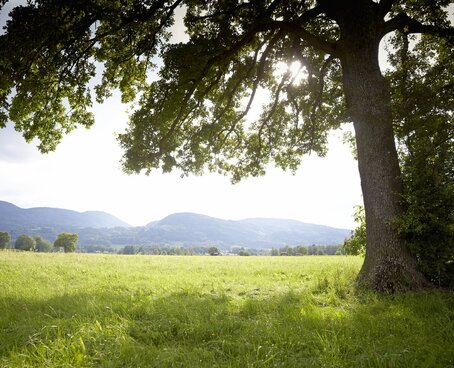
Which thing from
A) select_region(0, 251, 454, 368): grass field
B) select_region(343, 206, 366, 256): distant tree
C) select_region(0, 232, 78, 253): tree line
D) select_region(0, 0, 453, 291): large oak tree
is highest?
select_region(0, 0, 453, 291): large oak tree

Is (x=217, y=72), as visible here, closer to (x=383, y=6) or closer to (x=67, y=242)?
(x=383, y=6)

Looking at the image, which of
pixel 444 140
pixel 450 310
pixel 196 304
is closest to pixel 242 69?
pixel 444 140

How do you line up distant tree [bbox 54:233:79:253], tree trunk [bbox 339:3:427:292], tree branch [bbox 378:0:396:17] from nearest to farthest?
1. tree trunk [bbox 339:3:427:292]
2. tree branch [bbox 378:0:396:17]
3. distant tree [bbox 54:233:79:253]

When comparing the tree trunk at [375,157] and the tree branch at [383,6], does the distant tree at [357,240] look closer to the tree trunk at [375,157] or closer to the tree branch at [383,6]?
the tree trunk at [375,157]

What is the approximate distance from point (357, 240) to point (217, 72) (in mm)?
9294

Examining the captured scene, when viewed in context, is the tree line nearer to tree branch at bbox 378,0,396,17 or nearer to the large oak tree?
the large oak tree

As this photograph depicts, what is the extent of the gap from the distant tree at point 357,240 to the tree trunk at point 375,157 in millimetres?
1578

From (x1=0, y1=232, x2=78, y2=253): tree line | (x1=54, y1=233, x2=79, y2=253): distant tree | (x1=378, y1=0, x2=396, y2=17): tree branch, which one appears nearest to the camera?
(x1=378, y1=0, x2=396, y2=17): tree branch

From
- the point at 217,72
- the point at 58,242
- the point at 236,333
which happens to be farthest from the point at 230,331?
the point at 58,242

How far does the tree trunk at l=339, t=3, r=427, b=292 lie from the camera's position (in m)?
7.92

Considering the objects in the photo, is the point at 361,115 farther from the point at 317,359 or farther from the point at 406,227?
the point at 317,359

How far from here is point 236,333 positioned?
205 inches

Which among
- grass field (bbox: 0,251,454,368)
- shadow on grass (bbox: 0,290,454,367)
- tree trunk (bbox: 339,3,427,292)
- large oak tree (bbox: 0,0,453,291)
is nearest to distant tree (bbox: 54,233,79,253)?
large oak tree (bbox: 0,0,453,291)

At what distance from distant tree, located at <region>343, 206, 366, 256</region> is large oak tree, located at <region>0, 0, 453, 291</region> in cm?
173
